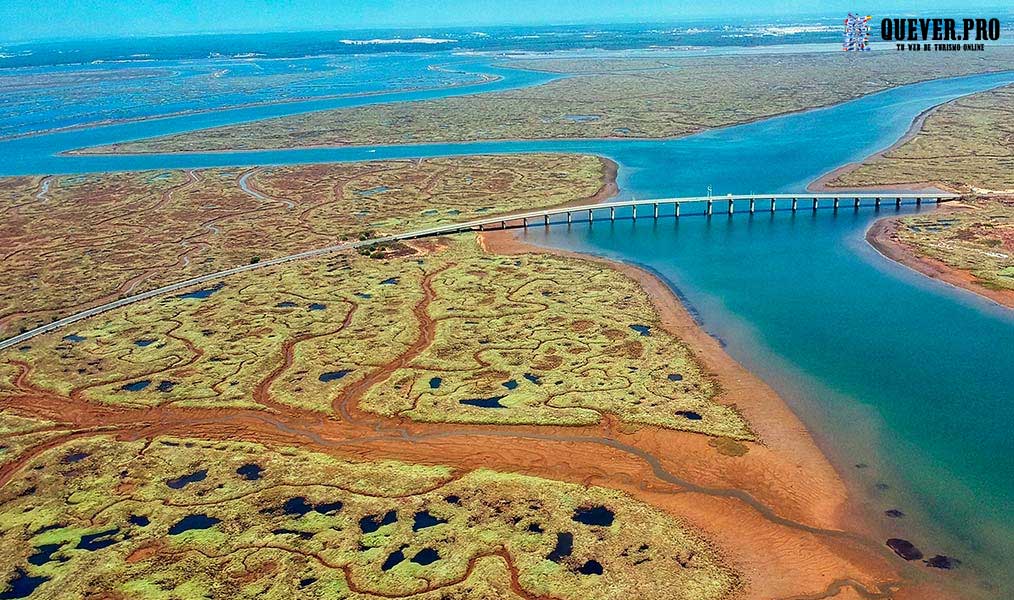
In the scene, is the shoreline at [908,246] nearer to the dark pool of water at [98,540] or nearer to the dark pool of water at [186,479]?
the dark pool of water at [186,479]

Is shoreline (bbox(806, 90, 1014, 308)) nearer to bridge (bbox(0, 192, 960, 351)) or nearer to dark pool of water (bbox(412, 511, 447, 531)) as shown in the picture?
bridge (bbox(0, 192, 960, 351))

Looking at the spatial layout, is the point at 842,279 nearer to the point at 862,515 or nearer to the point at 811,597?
the point at 862,515

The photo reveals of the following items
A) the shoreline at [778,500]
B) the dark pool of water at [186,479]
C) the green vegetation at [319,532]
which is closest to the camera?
the shoreline at [778,500]

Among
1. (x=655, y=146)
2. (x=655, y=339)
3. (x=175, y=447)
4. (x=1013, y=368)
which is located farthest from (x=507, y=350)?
(x=655, y=146)

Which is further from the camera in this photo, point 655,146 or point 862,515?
point 655,146

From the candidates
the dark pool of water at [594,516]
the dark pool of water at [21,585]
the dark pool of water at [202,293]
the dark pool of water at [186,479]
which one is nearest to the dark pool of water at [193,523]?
the dark pool of water at [186,479]

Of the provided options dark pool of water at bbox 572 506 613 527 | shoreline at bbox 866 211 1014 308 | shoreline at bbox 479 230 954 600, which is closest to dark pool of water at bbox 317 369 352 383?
shoreline at bbox 479 230 954 600

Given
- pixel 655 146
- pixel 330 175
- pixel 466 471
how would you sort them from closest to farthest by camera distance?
1. pixel 466 471
2. pixel 330 175
3. pixel 655 146
